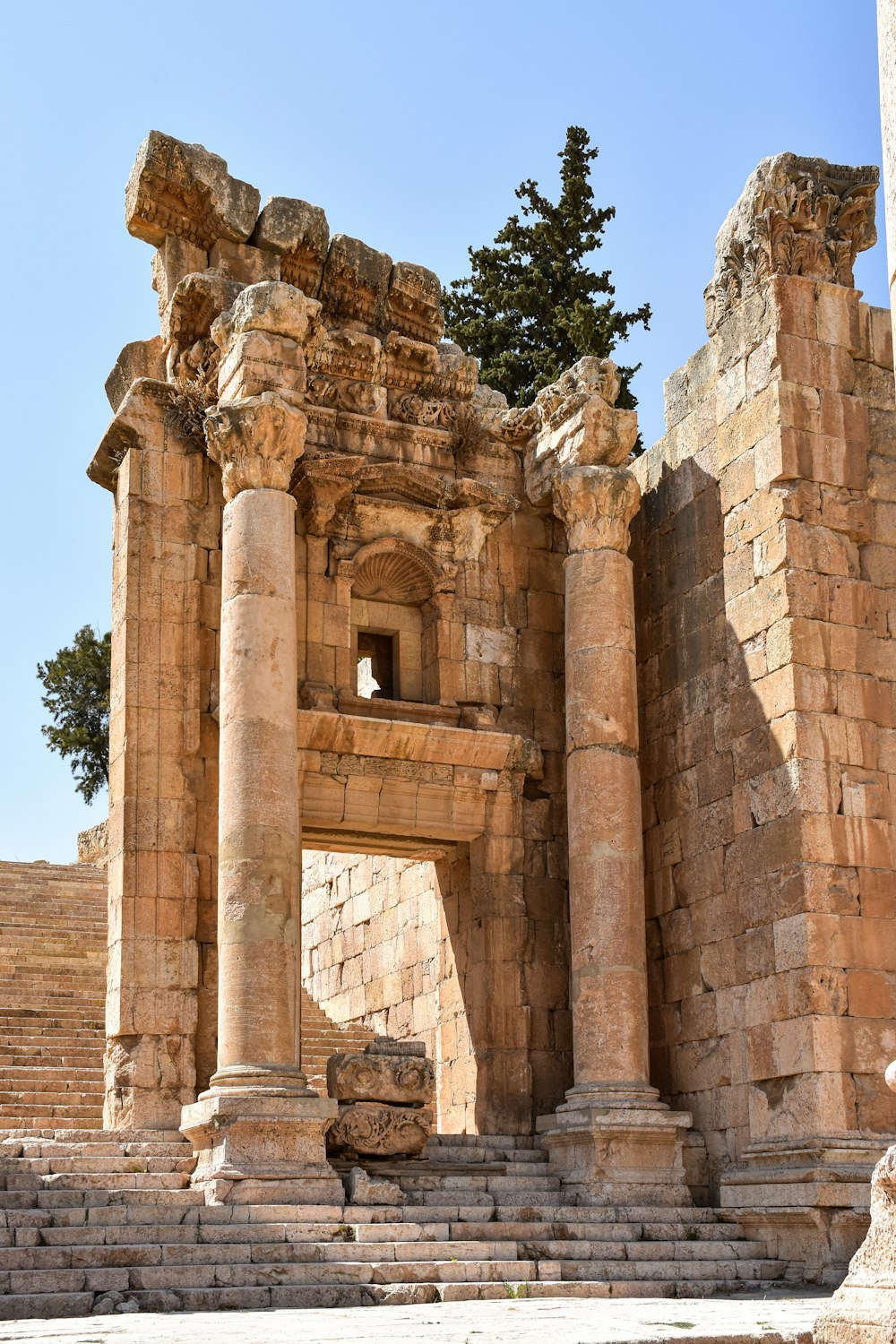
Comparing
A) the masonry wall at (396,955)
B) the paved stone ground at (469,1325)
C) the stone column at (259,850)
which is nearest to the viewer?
the paved stone ground at (469,1325)

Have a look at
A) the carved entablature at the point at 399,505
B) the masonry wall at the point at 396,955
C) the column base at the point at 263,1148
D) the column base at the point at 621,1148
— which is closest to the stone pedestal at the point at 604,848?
the column base at the point at 621,1148

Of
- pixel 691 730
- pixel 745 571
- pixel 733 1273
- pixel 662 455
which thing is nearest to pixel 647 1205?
pixel 733 1273

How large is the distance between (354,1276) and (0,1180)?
9.41 ft

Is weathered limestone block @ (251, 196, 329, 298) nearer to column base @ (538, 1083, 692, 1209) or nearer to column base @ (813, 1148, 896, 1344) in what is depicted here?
column base @ (538, 1083, 692, 1209)

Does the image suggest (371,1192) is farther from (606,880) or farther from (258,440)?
(258,440)

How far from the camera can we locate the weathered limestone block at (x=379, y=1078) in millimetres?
15438

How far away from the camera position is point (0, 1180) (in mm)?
13328

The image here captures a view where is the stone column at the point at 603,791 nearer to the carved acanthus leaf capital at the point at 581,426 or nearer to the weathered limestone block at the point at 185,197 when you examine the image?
the carved acanthus leaf capital at the point at 581,426

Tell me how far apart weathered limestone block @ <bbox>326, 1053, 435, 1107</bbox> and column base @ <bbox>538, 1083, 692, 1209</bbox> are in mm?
1346

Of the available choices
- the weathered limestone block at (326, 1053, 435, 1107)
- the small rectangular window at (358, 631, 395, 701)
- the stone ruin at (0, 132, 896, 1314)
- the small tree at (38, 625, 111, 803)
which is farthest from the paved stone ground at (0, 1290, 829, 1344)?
the small tree at (38, 625, 111, 803)

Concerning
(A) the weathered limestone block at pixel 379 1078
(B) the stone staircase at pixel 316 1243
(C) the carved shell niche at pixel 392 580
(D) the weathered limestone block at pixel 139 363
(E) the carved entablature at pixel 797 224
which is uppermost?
(E) the carved entablature at pixel 797 224

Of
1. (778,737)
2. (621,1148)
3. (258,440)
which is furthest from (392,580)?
(621,1148)

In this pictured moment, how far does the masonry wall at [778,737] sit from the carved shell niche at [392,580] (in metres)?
2.52

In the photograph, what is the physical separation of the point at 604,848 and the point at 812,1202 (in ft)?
12.3
